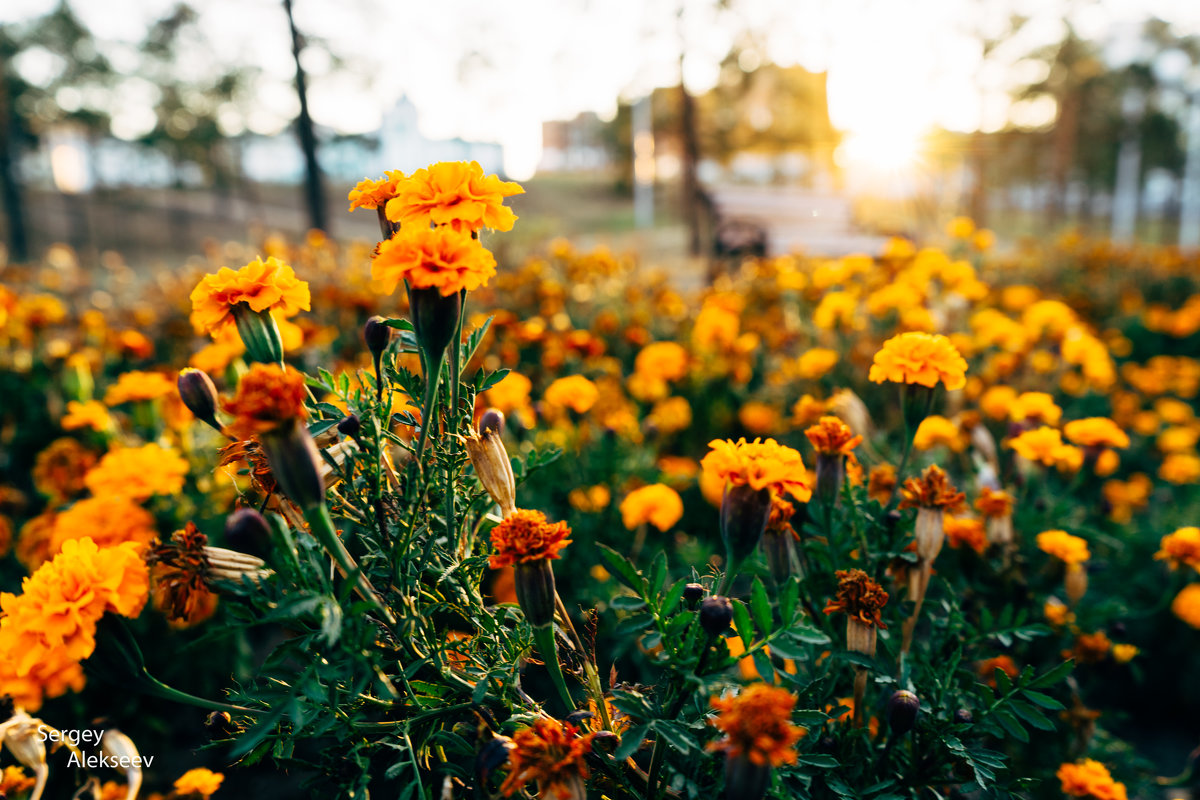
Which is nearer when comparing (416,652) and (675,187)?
(416,652)

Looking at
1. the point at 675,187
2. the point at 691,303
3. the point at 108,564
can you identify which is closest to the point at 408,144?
the point at 675,187

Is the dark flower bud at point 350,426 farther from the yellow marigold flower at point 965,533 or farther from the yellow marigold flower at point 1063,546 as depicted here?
the yellow marigold flower at point 1063,546

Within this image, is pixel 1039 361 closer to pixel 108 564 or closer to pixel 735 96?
pixel 108 564

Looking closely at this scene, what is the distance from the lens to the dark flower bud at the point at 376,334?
103cm

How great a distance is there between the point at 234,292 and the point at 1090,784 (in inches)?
72.5

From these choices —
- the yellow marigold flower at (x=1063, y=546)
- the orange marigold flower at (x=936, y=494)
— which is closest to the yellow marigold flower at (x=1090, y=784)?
the yellow marigold flower at (x=1063, y=546)

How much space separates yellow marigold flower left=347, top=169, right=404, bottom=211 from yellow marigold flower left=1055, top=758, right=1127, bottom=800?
175 centimetres

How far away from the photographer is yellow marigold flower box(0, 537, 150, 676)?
0.80 metres

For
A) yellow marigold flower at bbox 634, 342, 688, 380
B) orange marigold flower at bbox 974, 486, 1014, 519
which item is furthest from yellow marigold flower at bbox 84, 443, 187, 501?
orange marigold flower at bbox 974, 486, 1014, 519

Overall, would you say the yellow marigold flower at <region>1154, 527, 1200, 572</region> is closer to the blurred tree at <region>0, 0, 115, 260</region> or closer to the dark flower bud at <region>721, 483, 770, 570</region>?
the dark flower bud at <region>721, 483, 770, 570</region>

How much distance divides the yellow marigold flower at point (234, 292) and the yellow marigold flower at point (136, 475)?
83 cm

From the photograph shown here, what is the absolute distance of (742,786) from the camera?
736 millimetres

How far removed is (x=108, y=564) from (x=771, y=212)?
8.76 meters

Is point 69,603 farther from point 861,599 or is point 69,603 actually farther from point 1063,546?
point 1063,546
